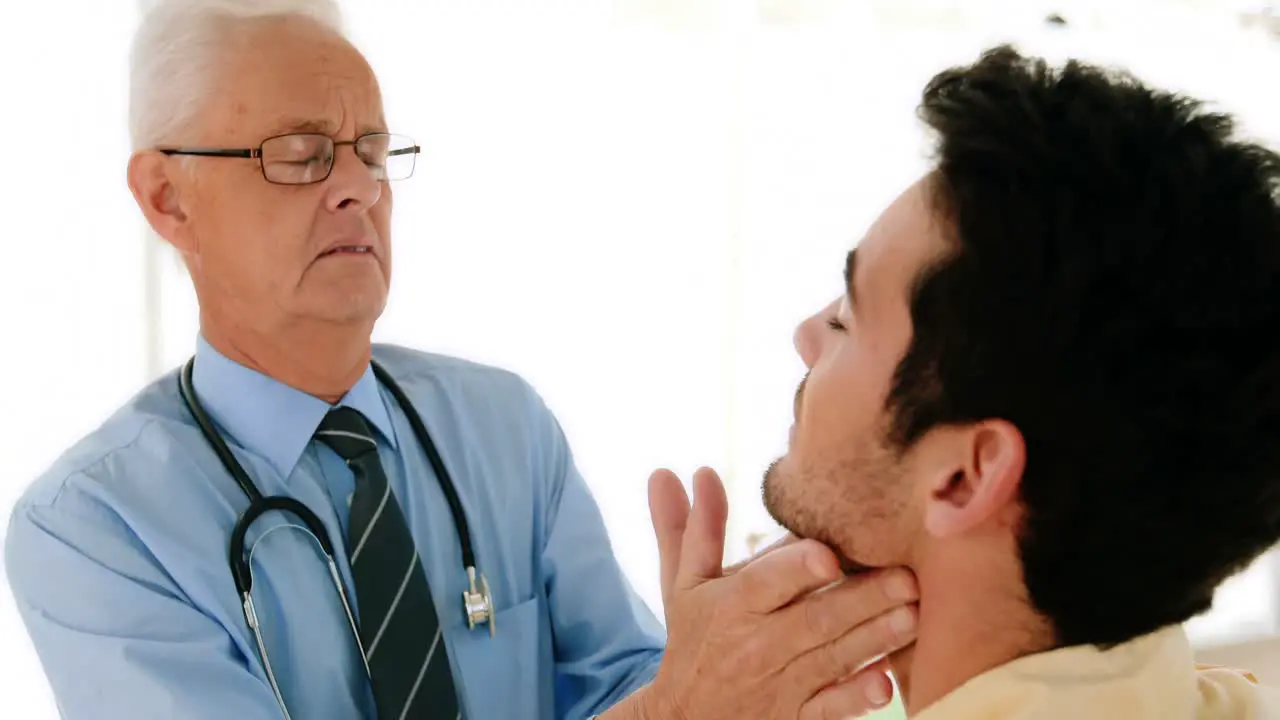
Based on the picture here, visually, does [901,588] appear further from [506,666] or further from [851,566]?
[506,666]

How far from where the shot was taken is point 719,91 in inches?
112

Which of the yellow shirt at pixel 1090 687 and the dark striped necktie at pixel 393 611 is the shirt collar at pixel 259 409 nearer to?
the dark striped necktie at pixel 393 611

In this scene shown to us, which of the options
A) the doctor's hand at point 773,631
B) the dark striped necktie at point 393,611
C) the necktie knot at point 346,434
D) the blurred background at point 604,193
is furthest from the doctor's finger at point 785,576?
the blurred background at point 604,193

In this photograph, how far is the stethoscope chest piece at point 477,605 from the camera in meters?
1.48

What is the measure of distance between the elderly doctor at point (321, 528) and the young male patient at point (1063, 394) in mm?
98

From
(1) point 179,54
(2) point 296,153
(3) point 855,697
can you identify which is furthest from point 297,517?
(3) point 855,697

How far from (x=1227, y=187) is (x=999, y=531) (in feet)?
1.25

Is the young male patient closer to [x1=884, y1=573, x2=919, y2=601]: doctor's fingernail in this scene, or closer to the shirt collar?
[x1=884, y1=573, x2=919, y2=601]: doctor's fingernail

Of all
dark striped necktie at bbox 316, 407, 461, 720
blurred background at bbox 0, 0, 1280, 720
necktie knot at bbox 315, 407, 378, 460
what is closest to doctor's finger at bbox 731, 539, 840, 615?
dark striped necktie at bbox 316, 407, 461, 720

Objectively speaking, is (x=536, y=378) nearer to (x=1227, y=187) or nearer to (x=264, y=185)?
(x=264, y=185)

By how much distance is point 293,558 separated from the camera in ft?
4.49

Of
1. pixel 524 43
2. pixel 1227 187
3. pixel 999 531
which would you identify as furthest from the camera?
pixel 524 43

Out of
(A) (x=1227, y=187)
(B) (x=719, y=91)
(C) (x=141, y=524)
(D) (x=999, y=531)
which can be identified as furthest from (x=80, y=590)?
(B) (x=719, y=91)

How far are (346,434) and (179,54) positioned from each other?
1.89 feet
